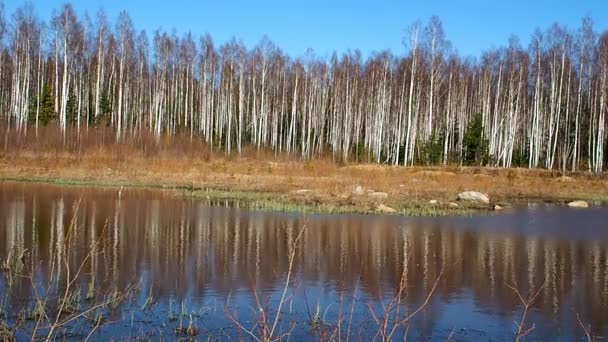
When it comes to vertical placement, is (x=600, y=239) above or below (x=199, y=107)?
below

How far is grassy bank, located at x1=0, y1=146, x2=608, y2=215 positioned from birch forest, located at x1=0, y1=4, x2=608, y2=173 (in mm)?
4445

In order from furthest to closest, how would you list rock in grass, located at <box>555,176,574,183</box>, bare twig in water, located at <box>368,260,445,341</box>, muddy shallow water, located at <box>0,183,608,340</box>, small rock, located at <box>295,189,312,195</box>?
rock in grass, located at <box>555,176,574,183</box> < small rock, located at <box>295,189,312,195</box> < muddy shallow water, located at <box>0,183,608,340</box> < bare twig in water, located at <box>368,260,445,341</box>

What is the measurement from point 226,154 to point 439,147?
51.4 feet

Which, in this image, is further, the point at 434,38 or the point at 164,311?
the point at 434,38

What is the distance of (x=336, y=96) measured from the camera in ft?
177

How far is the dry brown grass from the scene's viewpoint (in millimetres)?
31266

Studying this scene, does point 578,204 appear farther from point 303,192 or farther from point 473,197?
point 303,192

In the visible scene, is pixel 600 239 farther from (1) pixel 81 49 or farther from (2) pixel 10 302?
(1) pixel 81 49

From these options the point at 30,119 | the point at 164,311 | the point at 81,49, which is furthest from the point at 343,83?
the point at 164,311

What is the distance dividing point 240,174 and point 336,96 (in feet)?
65.0

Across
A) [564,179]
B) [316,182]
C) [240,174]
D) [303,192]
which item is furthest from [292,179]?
[564,179]

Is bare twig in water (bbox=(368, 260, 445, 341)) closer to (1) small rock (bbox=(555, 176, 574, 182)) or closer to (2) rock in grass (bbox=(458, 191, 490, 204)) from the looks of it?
(2) rock in grass (bbox=(458, 191, 490, 204))

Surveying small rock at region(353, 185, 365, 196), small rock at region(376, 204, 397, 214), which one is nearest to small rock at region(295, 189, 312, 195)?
small rock at region(353, 185, 365, 196)

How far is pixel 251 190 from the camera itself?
100ft
